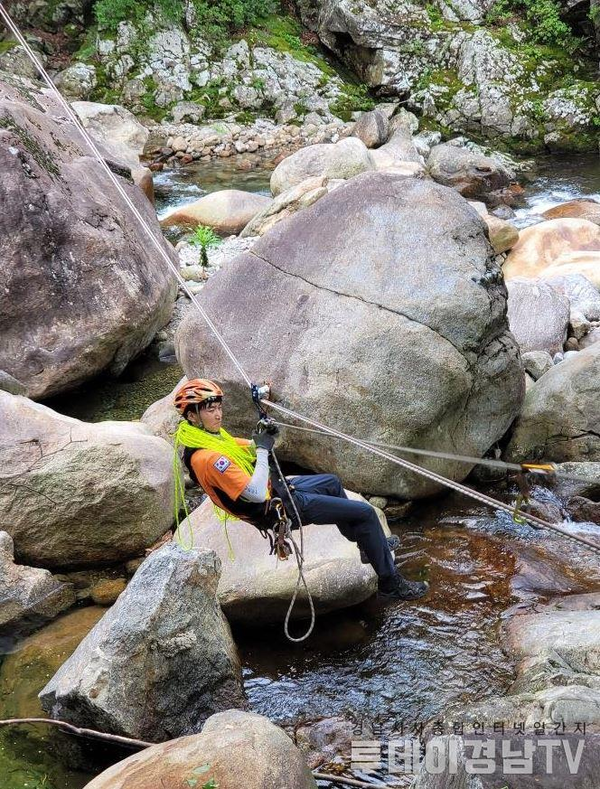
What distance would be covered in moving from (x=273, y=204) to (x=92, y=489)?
9.90 meters

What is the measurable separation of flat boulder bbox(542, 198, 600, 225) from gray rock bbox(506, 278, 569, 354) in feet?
21.6

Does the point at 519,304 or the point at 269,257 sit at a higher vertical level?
the point at 269,257

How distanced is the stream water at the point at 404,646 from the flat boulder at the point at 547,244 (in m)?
6.73

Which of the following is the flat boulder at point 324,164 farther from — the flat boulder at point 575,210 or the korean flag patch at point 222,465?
the korean flag patch at point 222,465

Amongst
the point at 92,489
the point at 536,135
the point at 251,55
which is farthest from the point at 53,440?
the point at 251,55

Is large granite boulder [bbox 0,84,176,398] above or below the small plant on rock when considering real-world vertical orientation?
above

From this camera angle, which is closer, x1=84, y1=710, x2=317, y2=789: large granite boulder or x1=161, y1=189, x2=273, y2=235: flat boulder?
x1=84, y1=710, x2=317, y2=789: large granite boulder

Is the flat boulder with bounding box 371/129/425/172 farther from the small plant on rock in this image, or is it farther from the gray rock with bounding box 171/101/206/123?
the gray rock with bounding box 171/101/206/123

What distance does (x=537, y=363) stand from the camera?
29.6ft

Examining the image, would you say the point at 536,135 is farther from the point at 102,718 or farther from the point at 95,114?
the point at 102,718

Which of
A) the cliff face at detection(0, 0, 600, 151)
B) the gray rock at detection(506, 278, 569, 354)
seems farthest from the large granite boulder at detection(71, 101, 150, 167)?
the gray rock at detection(506, 278, 569, 354)

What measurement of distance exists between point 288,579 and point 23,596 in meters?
2.20

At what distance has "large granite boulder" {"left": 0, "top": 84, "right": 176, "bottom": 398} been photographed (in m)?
8.63

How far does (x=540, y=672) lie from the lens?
4754 millimetres
